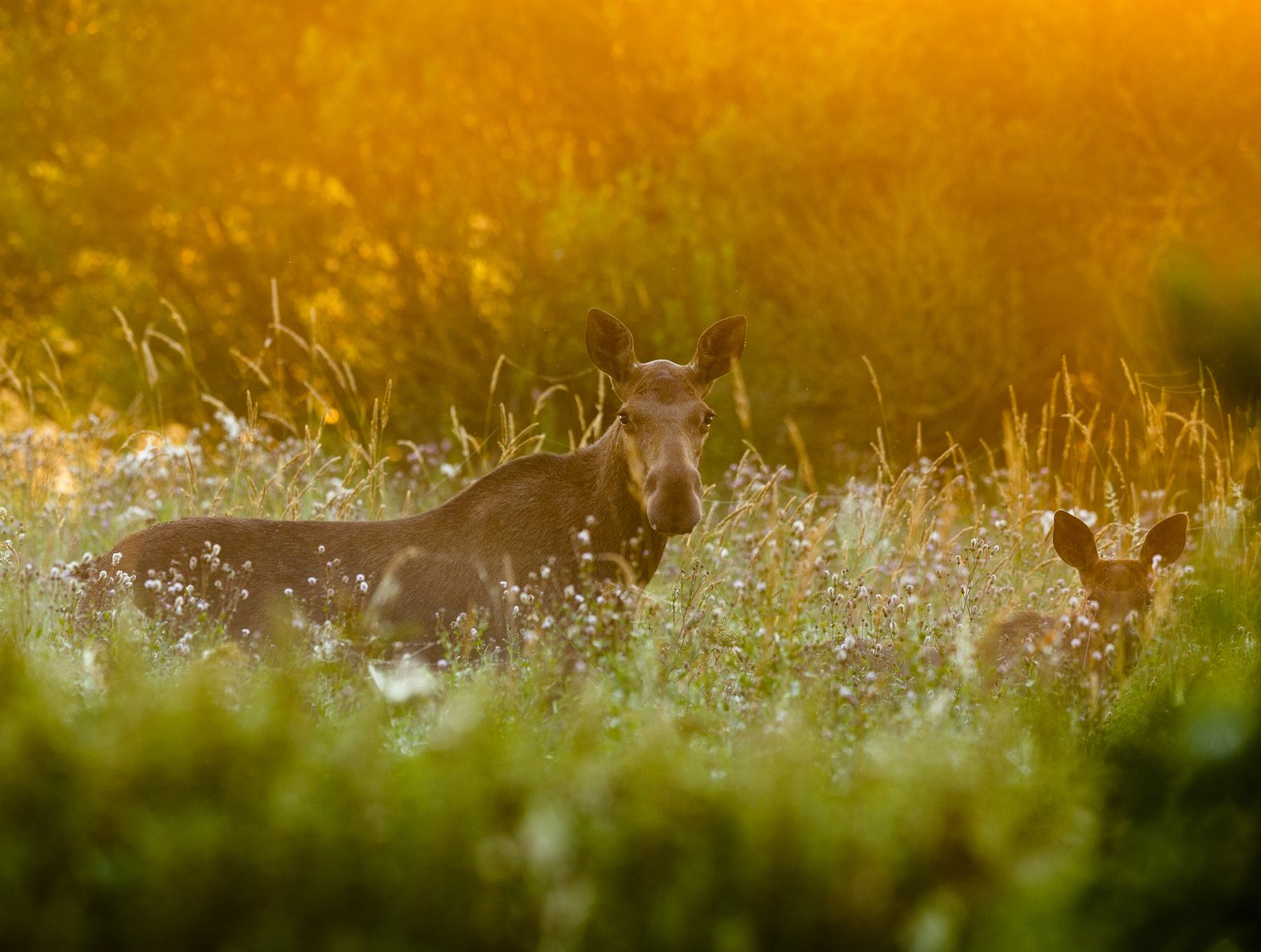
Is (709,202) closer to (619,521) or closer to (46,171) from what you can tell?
(619,521)

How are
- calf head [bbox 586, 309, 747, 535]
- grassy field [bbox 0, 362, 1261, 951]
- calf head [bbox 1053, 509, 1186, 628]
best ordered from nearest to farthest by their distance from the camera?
grassy field [bbox 0, 362, 1261, 951], calf head [bbox 586, 309, 747, 535], calf head [bbox 1053, 509, 1186, 628]

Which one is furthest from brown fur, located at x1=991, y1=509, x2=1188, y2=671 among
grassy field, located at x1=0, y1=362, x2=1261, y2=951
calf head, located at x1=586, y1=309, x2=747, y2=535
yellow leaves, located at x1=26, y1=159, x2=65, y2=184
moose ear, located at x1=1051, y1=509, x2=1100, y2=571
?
yellow leaves, located at x1=26, y1=159, x2=65, y2=184

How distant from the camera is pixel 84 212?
1587 cm

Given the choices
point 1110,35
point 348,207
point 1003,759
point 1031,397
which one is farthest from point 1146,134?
point 1003,759

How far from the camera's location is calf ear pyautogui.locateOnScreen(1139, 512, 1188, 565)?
6.56 m

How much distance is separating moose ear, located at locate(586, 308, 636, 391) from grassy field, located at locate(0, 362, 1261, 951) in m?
1.32

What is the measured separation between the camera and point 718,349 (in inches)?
274

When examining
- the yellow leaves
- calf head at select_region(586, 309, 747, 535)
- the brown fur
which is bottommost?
the yellow leaves

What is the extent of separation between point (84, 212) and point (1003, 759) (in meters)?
14.0

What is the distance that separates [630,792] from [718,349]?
12.4ft

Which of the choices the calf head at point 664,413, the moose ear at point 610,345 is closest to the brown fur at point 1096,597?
the calf head at point 664,413

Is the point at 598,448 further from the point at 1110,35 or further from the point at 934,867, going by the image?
the point at 1110,35


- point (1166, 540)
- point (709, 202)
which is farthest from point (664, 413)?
point (709, 202)

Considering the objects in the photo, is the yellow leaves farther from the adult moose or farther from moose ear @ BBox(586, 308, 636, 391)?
moose ear @ BBox(586, 308, 636, 391)
